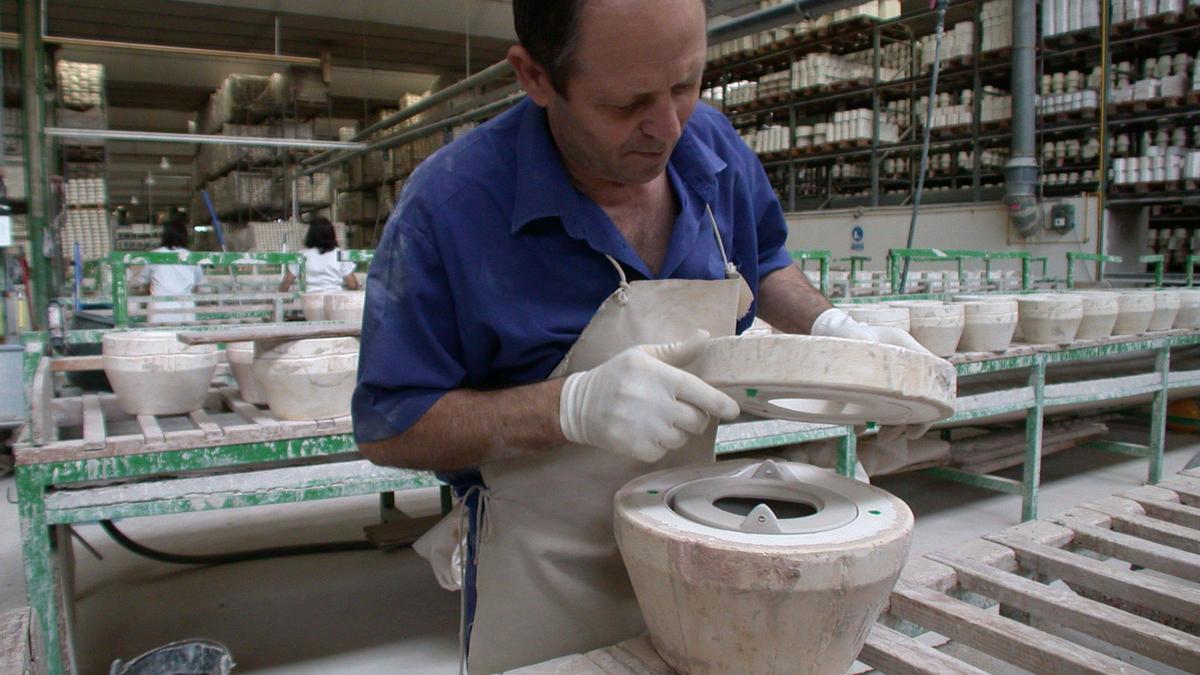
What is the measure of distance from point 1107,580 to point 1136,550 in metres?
0.23

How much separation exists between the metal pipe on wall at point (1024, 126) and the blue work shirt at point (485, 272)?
8.44m

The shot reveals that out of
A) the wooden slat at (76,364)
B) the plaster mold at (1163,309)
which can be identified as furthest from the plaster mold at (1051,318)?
the wooden slat at (76,364)

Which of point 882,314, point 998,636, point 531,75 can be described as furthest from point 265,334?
point 882,314

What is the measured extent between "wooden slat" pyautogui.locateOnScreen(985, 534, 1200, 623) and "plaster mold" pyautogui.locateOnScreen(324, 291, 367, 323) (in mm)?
2907

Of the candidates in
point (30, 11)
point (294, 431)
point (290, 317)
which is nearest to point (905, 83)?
point (290, 317)

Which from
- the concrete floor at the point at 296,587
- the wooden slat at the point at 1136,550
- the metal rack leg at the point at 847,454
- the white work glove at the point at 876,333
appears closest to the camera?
the white work glove at the point at 876,333

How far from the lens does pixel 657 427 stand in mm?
992

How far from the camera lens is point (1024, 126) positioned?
8.34m

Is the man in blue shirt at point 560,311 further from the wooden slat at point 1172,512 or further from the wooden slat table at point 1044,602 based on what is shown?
the wooden slat at point 1172,512

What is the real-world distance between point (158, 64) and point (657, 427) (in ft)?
40.5

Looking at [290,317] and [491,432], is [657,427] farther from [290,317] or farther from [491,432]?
[290,317]

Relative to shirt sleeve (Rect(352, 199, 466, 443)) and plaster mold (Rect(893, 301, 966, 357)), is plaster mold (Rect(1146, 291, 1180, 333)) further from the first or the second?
shirt sleeve (Rect(352, 199, 466, 443))

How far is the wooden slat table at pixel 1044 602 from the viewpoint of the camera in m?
1.10

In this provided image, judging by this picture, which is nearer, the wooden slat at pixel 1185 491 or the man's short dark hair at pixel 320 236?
the wooden slat at pixel 1185 491
